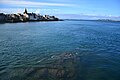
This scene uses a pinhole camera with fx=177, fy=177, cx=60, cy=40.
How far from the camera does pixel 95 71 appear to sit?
22.4 metres

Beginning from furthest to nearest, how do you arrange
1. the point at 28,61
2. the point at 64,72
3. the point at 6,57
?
the point at 6,57, the point at 28,61, the point at 64,72

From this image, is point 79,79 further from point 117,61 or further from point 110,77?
point 117,61

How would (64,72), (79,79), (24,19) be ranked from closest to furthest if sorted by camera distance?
(79,79) → (64,72) → (24,19)

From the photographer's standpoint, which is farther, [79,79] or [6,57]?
[6,57]

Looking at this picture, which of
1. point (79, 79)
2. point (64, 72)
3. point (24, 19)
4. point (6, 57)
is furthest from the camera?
point (24, 19)

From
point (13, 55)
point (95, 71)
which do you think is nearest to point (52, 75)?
point (95, 71)

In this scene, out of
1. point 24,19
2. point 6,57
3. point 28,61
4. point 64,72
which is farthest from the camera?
point 24,19

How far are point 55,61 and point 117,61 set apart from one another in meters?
9.52

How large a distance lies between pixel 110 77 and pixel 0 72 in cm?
1313

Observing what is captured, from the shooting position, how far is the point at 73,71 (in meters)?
21.9

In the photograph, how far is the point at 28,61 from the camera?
26031 mm

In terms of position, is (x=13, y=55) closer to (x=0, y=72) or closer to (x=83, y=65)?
(x=0, y=72)

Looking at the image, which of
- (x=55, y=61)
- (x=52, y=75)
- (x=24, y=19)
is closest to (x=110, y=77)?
(x=52, y=75)

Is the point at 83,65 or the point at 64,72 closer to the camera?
the point at 64,72
